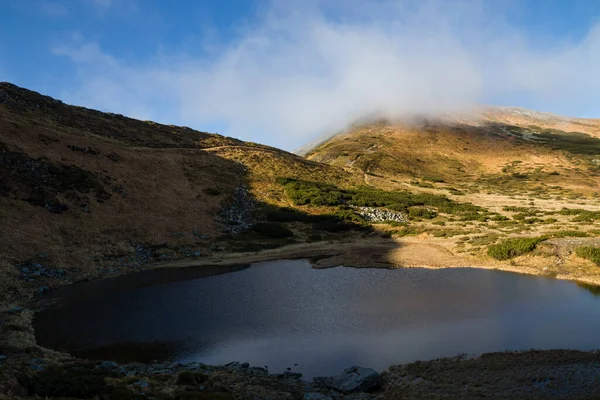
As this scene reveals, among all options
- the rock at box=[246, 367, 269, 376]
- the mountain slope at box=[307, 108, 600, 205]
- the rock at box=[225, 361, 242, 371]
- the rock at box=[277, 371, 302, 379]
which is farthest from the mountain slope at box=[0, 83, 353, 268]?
the mountain slope at box=[307, 108, 600, 205]

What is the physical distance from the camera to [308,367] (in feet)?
72.2

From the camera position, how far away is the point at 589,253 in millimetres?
40562

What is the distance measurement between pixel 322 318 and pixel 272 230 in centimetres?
3476

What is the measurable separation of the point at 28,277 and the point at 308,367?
3131 cm

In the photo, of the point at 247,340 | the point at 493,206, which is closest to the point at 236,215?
the point at 247,340

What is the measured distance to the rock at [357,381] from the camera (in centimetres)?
1894

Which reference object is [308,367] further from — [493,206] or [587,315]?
[493,206]

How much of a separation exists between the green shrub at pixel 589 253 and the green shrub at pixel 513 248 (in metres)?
4.23

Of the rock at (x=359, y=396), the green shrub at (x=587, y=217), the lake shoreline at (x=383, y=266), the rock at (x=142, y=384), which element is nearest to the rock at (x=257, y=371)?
the lake shoreline at (x=383, y=266)

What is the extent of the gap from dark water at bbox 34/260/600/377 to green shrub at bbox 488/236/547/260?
5.37 m

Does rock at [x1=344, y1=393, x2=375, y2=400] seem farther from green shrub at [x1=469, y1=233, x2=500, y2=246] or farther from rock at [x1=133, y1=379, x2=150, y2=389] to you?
green shrub at [x1=469, y1=233, x2=500, y2=246]

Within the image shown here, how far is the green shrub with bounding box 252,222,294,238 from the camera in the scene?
6263 centimetres

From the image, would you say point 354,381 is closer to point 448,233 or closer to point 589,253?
point 589,253

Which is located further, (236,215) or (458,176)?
(458,176)
